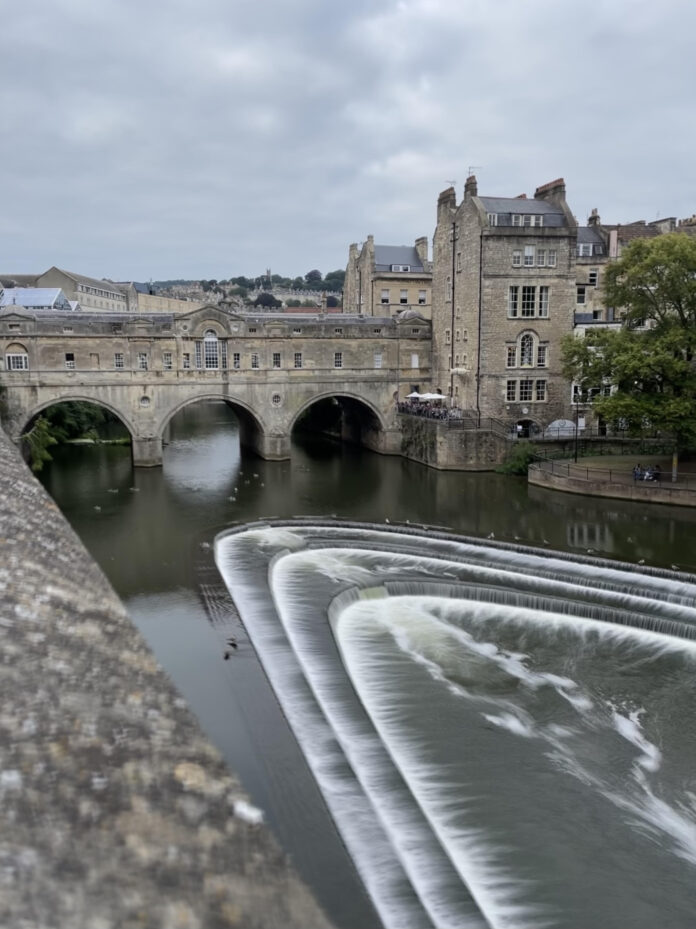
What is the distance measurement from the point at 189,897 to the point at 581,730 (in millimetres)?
11171

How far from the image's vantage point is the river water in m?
9.65

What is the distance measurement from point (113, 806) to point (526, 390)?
124 feet

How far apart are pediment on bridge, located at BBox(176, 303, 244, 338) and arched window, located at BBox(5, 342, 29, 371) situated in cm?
722

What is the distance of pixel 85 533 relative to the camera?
85.6 ft

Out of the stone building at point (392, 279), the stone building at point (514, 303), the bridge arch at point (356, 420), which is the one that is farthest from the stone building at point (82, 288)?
the stone building at point (514, 303)

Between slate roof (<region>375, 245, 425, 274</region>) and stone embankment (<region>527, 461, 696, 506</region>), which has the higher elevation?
slate roof (<region>375, 245, 425, 274</region>)

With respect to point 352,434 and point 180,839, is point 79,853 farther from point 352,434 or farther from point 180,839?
point 352,434

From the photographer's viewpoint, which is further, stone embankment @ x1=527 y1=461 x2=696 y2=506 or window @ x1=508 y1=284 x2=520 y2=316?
window @ x1=508 y1=284 x2=520 y2=316

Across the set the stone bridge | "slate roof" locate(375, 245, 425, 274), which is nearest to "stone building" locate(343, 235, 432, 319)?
"slate roof" locate(375, 245, 425, 274)

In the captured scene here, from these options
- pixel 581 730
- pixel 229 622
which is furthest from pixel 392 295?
pixel 581 730

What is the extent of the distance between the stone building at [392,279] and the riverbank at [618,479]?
22.0 meters

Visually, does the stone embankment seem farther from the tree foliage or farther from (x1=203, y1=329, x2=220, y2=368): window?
(x1=203, y1=329, x2=220, y2=368): window

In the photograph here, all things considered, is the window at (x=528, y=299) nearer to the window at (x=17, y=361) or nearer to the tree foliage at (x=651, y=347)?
the tree foliage at (x=651, y=347)

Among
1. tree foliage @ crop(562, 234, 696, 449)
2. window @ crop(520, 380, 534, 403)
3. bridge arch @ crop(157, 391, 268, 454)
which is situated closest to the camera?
tree foliage @ crop(562, 234, 696, 449)
